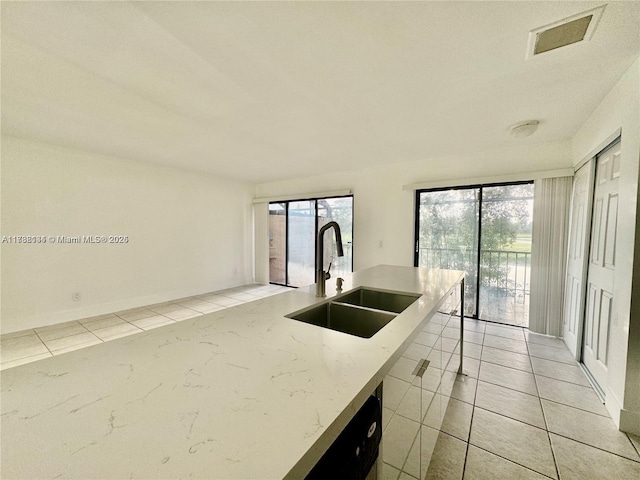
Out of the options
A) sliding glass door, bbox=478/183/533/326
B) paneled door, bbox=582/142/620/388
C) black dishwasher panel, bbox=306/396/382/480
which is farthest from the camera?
sliding glass door, bbox=478/183/533/326

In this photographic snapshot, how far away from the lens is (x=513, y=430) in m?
1.78

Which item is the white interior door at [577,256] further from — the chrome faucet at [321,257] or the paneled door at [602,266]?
the chrome faucet at [321,257]

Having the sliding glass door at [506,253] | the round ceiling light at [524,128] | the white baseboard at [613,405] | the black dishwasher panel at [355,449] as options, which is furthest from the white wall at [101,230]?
the white baseboard at [613,405]

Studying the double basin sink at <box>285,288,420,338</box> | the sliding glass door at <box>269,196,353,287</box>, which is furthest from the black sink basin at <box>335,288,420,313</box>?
the sliding glass door at <box>269,196,353,287</box>

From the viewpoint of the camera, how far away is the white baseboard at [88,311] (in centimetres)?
326

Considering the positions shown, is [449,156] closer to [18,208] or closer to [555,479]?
[555,479]

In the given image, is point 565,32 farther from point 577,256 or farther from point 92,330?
point 92,330

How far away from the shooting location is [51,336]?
3145mm

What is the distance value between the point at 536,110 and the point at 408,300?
2.24 m

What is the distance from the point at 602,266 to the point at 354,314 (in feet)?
7.73

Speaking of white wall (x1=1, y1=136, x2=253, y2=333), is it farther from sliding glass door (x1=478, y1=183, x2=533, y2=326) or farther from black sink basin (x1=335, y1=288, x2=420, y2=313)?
sliding glass door (x1=478, y1=183, x2=533, y2=326)

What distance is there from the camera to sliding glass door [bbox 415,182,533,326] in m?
3.53

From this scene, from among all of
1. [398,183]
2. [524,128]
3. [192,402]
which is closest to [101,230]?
[192,402]

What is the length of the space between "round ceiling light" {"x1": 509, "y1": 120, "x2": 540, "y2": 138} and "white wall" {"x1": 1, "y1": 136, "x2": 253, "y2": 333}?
503cm
